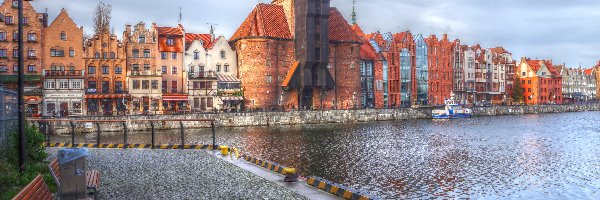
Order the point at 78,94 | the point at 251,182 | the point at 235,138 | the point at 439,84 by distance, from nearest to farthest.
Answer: the point at 251,182
the point at 235,138
the point at 78,94
the point at 439,84

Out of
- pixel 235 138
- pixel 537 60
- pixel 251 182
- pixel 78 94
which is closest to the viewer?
pixel 251 182

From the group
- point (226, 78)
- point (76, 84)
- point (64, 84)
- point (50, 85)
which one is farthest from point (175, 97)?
point (50, 85)

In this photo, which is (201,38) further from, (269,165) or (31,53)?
(269,165)

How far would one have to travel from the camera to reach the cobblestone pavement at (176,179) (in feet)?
62.3

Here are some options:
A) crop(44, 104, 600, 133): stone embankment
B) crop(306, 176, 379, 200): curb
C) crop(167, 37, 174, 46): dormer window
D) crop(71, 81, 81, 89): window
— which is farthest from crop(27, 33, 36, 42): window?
crop(306, 176, 379, 200): curb

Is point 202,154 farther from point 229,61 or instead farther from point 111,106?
point 229,61

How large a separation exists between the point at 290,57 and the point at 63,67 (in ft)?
119

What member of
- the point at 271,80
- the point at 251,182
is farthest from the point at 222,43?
the point at 251,182

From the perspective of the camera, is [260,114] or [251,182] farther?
[260,114]

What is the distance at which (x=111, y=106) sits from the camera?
82375 mm

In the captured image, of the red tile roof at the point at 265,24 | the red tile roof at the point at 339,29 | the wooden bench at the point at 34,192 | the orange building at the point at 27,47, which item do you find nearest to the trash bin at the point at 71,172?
the wooden bench at the point at 34,192

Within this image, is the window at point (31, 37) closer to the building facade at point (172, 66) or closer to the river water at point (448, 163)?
the building facade at point (172, 66)

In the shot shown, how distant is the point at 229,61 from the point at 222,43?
321 centimetres

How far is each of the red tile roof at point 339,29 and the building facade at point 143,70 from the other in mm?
31982
